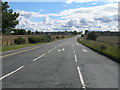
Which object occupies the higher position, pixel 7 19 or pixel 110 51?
pixel 7 19

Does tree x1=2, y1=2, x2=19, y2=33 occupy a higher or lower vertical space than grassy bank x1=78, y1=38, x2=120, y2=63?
higher

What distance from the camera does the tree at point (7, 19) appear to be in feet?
132

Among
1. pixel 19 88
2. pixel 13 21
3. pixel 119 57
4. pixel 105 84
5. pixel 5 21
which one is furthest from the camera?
pixel 13 21

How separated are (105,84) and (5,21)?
36624mm

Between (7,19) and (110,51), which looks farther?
(7,19)

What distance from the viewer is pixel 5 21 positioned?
131 ft

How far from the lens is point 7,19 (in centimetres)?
3991

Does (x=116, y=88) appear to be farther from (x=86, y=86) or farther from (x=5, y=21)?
(x=5, y=21)

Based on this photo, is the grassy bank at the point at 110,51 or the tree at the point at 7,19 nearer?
the grassy bank at the point at 110,51

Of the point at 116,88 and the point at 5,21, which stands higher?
the point at 5,21

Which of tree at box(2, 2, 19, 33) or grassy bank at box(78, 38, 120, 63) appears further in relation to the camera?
tree at box(2, 2, 19, 33)

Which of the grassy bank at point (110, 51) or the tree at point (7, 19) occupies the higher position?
the tree at point (7, 19)

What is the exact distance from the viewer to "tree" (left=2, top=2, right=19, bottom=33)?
4012 centimetres

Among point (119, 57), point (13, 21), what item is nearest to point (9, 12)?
point (13, 21)
